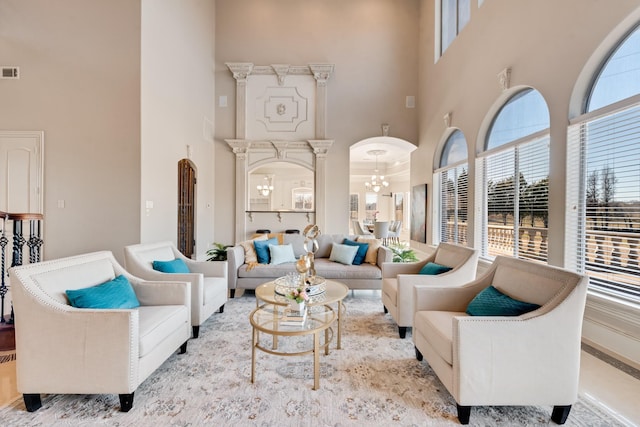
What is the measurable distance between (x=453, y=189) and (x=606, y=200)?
9.23ft

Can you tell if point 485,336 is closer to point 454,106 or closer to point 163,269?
point 163,269

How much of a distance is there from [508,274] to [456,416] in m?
1.03

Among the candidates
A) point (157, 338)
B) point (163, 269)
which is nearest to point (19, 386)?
point (157, 338)

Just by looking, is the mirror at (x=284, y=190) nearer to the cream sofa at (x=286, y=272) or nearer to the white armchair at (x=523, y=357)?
the cream sofa at (x=286, y=272)

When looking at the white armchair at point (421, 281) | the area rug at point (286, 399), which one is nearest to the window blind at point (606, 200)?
the white armchair at point (421, 281)

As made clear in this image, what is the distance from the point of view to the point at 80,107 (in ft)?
13.0

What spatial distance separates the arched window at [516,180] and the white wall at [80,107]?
492cm

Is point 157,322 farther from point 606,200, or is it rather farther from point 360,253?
point 606,200

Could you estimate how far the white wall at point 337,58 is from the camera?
6.69 metres

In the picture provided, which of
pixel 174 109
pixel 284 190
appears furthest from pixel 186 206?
pixel 284 190

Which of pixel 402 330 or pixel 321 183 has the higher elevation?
pixel 321 183

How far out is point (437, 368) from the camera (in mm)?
1916

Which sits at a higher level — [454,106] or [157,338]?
[454,106]

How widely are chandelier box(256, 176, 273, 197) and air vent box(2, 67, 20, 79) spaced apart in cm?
672
